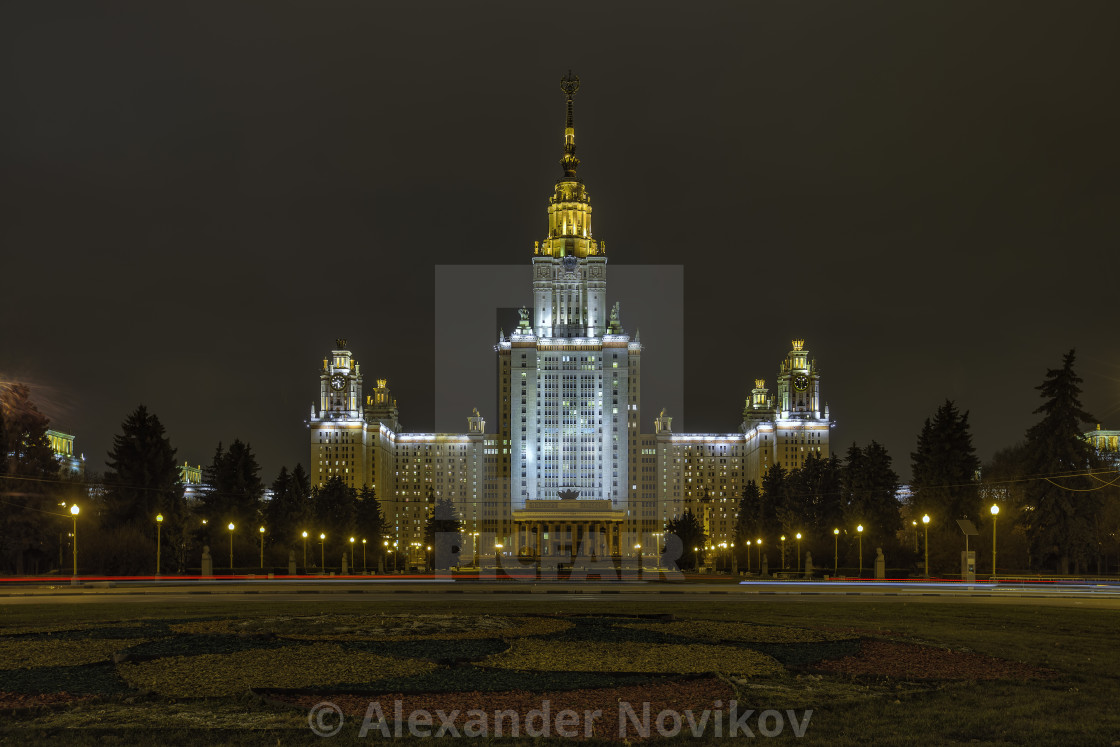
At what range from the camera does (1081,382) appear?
70.7 meters

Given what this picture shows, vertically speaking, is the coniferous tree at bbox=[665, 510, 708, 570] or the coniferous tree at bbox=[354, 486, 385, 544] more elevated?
the coniferous tree at bbox=[354, 486, 385, 544]

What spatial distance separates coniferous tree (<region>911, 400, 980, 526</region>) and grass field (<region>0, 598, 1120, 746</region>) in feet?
148

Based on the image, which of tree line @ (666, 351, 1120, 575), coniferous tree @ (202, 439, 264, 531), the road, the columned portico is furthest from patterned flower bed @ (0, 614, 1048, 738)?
the columned portico

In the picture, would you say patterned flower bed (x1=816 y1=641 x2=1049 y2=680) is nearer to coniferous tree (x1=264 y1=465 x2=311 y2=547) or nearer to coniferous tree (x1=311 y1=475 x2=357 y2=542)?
coniferous tree (x1=264 y1=465 x2=311 y2=547)

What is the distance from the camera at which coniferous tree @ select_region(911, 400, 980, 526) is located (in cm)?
7294

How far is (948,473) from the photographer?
243 ft

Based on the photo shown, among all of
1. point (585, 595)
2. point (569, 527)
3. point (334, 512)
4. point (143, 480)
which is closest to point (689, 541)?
point (334, 512)

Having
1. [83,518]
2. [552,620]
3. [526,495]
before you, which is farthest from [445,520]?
[552,620]

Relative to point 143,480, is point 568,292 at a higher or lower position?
higher

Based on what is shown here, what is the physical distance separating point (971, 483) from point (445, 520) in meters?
102

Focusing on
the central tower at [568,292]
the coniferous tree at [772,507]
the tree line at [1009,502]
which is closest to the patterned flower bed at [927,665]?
the tree line at [1009,502]

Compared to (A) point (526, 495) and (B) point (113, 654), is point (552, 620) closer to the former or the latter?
(B) point (113, 654)

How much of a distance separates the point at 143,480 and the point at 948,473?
63071 millimetres

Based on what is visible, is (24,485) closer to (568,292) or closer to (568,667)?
(568,667)
